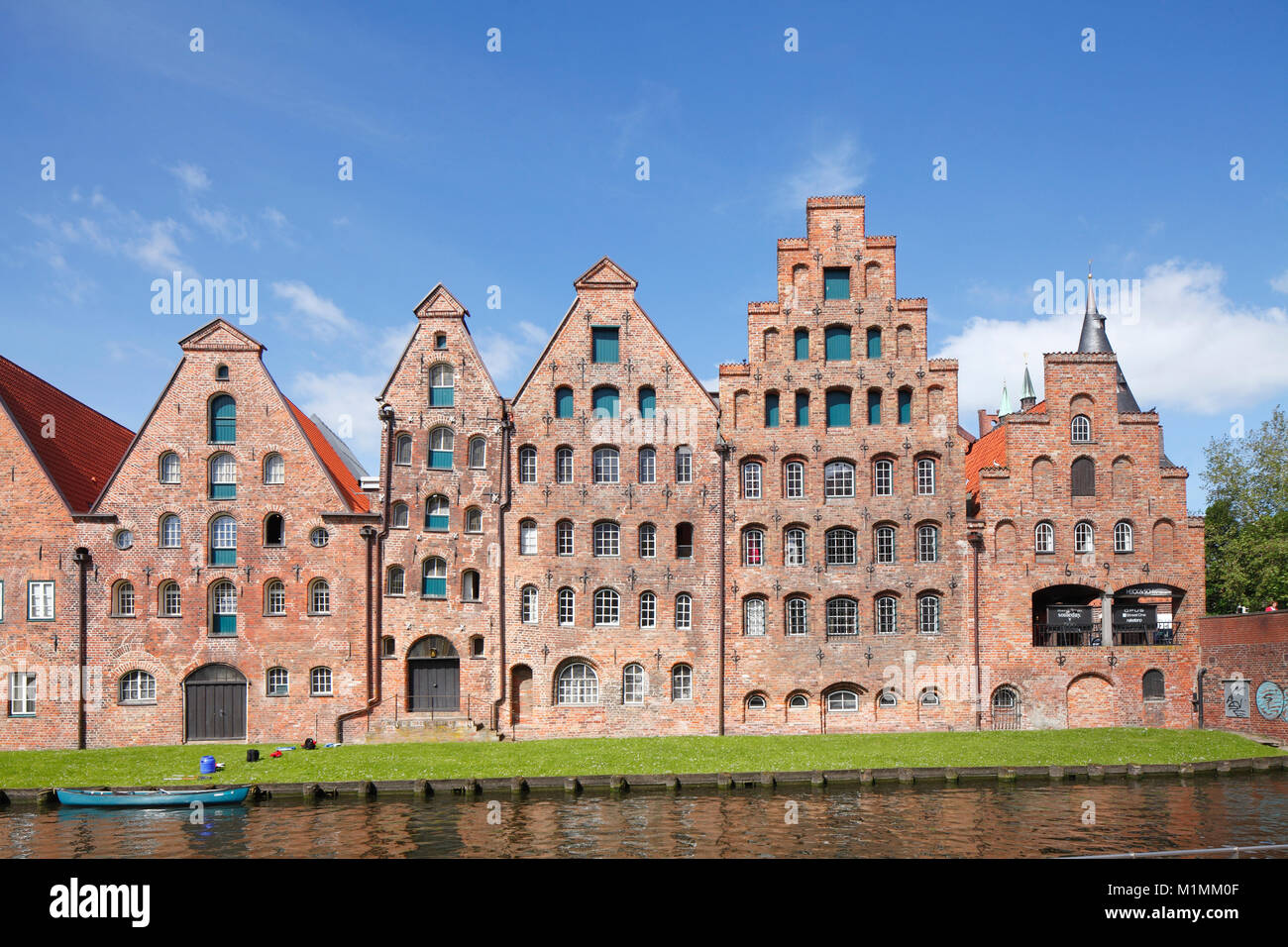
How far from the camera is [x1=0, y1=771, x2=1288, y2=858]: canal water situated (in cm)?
2050

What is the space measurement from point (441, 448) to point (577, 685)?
11406 millimetres

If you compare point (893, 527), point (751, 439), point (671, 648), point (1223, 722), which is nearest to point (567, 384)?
point (751, 439)

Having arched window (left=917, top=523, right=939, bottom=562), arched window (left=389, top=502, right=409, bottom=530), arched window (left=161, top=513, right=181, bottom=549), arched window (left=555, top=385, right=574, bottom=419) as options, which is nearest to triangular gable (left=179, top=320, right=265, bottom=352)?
arched window (left=161, top=513, right=181, bottom=549)

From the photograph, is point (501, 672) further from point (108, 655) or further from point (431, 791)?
point (108, 655)

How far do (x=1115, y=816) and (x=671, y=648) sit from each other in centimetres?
1780

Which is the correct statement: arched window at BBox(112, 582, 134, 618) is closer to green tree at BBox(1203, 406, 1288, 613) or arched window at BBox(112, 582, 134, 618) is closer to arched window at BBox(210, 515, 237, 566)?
arched window at BBox(210, 515, 237, 566)

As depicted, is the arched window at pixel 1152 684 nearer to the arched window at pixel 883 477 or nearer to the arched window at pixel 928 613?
the arched window at pixel 928 613

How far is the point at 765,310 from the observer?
126ft

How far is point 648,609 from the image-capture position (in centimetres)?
3762

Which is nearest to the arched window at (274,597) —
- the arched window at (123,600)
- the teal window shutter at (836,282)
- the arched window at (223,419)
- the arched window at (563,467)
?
the arched window at (123,600)

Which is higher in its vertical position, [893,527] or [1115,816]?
[893,527]

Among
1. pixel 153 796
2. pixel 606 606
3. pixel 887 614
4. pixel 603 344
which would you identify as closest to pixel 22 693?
pixel 153 796

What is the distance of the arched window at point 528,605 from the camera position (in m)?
37.5

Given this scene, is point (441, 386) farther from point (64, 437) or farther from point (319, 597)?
point (64, 437)
